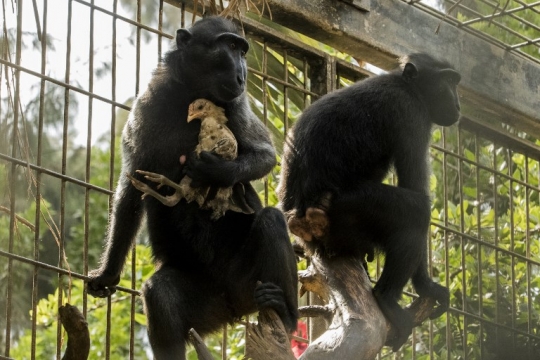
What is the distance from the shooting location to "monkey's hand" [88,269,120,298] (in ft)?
18.0

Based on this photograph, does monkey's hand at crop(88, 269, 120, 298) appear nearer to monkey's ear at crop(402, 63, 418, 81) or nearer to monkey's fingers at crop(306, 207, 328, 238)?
monkey's fingers at crop(306, 207, 328, 238)

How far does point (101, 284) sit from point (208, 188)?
88 centimetres

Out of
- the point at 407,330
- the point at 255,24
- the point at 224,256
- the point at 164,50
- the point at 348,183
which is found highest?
the point at 255,24

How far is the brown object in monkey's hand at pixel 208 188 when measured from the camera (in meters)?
5.06

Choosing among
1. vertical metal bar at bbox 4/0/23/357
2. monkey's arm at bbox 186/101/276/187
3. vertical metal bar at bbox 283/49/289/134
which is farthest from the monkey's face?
vertical metal bar at bbox 4/0/23/357

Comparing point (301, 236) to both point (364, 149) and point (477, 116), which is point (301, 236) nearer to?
point (364, 149)

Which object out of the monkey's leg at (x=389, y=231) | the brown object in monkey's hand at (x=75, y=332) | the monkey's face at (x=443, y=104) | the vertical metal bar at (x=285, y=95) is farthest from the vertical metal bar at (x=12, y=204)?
the monkey's face at (x=443, y=104)

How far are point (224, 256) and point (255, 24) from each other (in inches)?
77.4

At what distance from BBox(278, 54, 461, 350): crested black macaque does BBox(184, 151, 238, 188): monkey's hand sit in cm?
79

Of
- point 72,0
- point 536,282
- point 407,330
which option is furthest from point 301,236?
point 536,282

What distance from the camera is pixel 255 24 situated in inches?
262

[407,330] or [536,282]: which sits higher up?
[536,282]

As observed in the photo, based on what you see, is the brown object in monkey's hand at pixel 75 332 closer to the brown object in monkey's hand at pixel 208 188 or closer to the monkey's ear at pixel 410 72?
the brown object in monkey's hand at pixel 208 188

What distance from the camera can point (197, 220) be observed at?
5.26 metres
